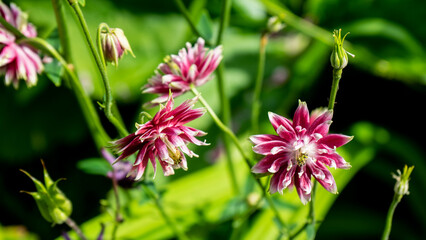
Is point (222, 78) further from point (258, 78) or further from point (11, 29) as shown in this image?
point (11, 29)

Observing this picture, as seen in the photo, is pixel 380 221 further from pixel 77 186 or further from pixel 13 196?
pixel 13 196

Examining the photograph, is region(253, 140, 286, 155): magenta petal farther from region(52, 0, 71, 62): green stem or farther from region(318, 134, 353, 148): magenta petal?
region(52, 0, 71, 62): green stem

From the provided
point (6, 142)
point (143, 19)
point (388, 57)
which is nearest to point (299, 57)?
point (388, 57)

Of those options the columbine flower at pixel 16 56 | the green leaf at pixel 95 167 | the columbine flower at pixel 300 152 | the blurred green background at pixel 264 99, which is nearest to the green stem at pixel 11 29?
the columbine flower at pixel 16 56

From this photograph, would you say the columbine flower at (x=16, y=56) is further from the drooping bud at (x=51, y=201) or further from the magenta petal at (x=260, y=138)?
the magenta petal at (x=260, y=138)

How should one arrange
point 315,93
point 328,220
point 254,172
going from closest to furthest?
point 254,172 → point 328,220 → point 315,93
